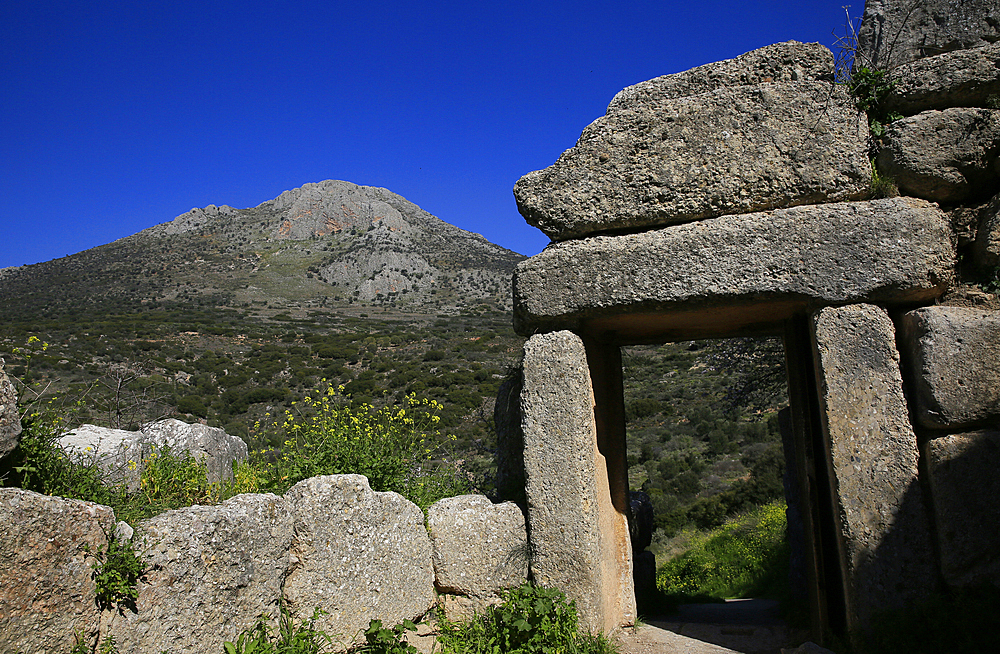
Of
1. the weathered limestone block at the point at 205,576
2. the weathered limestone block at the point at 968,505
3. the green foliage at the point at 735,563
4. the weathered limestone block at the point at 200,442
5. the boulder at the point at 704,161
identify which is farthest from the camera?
the green foliage at the point at 735,563

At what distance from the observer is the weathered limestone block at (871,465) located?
327 cm

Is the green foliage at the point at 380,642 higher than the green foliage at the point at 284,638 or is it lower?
lower

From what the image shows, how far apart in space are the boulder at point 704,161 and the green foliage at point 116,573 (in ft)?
9.79

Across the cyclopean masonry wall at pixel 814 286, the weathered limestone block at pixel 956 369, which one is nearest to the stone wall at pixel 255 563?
the cyclopean masonry wall at pixel 814 286

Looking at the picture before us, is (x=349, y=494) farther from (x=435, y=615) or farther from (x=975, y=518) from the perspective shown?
(x=975, y=518)

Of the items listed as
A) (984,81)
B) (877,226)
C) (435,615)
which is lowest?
(435,615)

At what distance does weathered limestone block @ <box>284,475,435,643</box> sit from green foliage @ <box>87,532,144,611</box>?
2.78 ft

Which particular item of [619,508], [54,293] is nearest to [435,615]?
[619,508]

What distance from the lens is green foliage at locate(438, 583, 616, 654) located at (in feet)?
11.9

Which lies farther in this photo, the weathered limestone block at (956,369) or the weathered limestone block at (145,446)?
the weathered limestone block at (145,446)

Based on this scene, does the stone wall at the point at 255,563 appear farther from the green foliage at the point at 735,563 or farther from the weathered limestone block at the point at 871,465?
the green foliage at the point at 735,563

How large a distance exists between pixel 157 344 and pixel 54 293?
14.7 metres

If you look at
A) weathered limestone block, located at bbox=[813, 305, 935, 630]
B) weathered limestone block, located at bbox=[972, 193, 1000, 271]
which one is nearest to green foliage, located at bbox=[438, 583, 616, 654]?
weathered limestone block, located at bbox=[813, 305, 935, 630]

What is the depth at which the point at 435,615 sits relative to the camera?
12.7 ft
